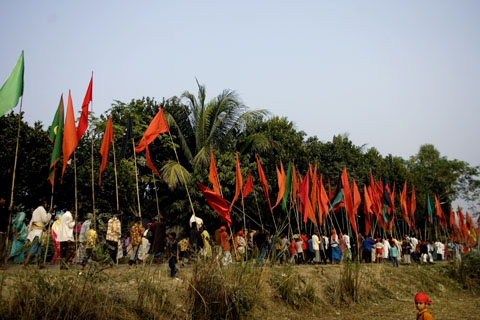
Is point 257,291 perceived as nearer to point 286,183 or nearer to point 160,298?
point 160,298

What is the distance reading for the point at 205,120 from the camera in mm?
21969

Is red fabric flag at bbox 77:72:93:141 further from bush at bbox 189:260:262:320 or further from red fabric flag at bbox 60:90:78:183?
bush at bbox 189:260:262:320

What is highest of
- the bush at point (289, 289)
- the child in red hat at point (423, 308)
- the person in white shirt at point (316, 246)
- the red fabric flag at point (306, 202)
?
the red fabric flag at point (306, 202)

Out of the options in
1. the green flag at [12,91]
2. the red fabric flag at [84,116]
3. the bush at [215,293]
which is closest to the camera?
the bush at [215,293]

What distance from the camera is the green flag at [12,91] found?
8656 mm

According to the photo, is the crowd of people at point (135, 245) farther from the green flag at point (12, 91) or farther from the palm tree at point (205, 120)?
the palm tree at point (205, 120)

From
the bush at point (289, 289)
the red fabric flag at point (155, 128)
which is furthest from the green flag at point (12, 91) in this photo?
the bush at point (289, 289)

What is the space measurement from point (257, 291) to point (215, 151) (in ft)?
44.3

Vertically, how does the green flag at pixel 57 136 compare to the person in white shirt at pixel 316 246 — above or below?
above

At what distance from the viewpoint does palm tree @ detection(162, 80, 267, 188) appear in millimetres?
21891

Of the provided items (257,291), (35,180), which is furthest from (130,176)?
(257,291)

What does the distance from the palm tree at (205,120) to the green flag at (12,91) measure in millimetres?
12536

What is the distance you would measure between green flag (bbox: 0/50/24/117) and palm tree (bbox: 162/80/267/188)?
41.1 feet

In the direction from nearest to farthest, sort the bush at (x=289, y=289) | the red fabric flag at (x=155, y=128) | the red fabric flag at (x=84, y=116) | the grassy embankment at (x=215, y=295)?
the grassy embankment at (x=215, y=295) < the bush at (x=289, y=289) < the red fabric flag at (x=84, y=116) < the red fabric flag at (x=155, y=128)
